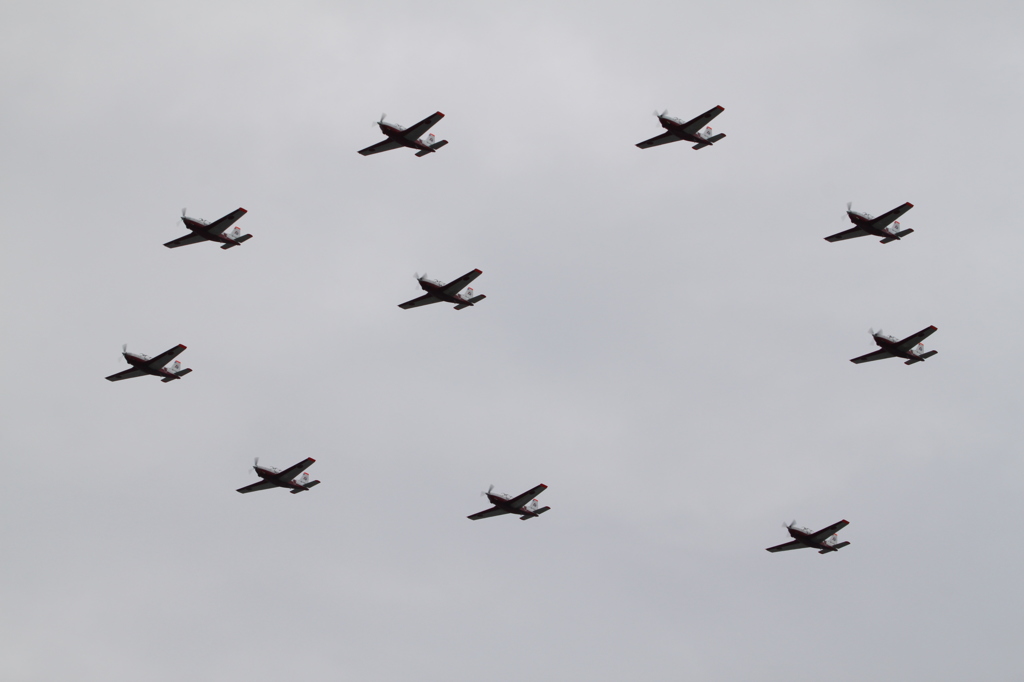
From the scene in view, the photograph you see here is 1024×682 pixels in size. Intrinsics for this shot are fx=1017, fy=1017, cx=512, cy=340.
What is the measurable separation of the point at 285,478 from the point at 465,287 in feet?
66.2

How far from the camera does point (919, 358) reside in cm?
7869

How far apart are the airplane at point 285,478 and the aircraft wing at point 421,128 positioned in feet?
82.6

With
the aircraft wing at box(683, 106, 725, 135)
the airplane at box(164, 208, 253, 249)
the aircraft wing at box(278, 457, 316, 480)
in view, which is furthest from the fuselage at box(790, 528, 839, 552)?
the airplane at box(164, 208, 253, 249)

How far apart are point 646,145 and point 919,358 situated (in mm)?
26962

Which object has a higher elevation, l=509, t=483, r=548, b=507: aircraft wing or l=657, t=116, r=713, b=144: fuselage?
l=657, t=116, r=713, b=144: fuselage

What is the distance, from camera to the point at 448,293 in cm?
7600

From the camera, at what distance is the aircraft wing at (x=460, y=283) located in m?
74.3

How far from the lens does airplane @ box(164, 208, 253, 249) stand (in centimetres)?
7362

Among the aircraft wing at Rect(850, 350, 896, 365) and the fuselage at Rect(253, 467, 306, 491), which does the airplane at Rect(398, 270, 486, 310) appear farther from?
the aircraft wing at Rect(850, 350, 896, 365)

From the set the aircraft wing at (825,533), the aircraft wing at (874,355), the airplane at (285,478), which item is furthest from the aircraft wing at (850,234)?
the airplane at (285,478)

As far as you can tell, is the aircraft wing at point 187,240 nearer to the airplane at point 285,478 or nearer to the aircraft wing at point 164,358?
the aircraft wing at point 164,358

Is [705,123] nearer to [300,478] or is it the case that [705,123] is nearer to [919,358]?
[919,358]

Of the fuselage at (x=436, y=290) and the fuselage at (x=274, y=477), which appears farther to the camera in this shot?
the fuselage at (x=274, y=477)

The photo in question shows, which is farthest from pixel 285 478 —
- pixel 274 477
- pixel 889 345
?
pixel 889 345
